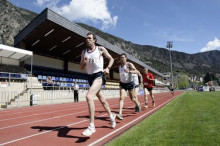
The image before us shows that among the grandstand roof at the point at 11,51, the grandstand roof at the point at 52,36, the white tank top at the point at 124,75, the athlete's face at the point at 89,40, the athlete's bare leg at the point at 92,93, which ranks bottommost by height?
the athlete's bare leg at the point at 92,93

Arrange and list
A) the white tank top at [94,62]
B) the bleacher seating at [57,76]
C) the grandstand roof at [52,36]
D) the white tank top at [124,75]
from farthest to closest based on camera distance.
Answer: the bleacher seating at [57,76], the grandstand roof at [52,36], the white tank top at [124,75], the white tank top at [94,62]

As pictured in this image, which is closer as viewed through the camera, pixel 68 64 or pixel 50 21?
pixel 50 21

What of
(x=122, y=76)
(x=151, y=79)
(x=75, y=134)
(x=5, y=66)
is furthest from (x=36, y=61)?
(x=75, y=134)

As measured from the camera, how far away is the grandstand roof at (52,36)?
2114cm

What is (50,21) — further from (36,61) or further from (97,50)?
(97,50)

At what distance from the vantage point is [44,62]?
31094 millimetres

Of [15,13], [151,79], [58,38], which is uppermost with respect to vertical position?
[15,13]

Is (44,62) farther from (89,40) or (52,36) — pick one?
(89,40)

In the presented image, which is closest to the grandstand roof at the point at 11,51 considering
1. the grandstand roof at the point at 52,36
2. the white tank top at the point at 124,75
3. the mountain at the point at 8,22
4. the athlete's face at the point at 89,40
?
the grandstand roof at the point at 52,36

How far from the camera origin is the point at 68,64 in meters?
36.3

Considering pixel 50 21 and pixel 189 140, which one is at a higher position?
pixel 50 21

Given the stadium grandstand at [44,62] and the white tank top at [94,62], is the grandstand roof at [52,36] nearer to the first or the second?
the stadium grandstand at [44,62]

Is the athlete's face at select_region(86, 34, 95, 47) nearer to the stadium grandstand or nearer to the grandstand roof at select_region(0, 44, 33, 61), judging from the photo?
the stadium grandstand

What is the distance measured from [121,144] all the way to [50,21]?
19038 mm
